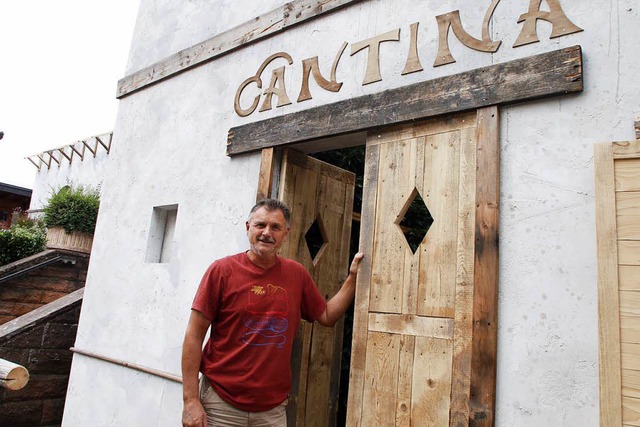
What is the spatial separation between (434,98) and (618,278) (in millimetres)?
1365

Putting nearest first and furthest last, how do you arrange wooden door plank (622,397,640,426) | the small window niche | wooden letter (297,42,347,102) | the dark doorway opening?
1. wooden door plank (622,397,640,426)
2. wooden letter (297,42,347,102)
3. the small window niche
4. the dark doorway opening

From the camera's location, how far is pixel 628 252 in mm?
2037

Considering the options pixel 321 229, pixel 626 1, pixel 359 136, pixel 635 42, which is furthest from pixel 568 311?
pixel 321 229

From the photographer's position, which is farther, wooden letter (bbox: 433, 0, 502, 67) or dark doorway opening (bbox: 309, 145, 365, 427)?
dark doorway opening (bbox: 309, 145, 365, 427)

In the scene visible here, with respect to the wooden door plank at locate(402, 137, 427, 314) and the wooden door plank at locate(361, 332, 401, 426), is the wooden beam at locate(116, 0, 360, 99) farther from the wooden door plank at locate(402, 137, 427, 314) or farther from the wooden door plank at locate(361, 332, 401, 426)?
the wooden door plank at locate(361, 332, 401, 426)

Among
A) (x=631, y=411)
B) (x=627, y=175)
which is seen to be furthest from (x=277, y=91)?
(x=631, y=411)

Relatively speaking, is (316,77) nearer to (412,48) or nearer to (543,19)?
(412,48)

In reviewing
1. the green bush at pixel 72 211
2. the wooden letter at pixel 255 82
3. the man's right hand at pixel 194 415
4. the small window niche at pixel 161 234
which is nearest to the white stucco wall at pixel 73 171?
the green bush at pixel 72 211

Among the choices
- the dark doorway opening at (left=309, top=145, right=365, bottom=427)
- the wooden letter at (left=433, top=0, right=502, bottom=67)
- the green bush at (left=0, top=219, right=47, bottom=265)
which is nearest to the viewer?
the wooden letter at (left=433, top=0, right=502, bottom=67)

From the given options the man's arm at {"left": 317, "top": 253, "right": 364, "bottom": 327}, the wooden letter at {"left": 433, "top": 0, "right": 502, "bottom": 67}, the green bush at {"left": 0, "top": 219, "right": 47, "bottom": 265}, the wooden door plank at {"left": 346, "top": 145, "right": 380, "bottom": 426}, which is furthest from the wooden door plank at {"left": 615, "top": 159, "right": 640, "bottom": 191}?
the green bush at {"left": 0, "top": 219, "right": 47, "bottom": 265}

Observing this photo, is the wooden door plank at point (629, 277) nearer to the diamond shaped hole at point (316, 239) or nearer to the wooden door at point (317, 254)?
the wooden door at point (317, 254)

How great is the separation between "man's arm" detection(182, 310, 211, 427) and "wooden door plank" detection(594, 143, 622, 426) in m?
1.83

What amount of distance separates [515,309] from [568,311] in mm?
230

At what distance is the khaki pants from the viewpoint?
8.70ft
